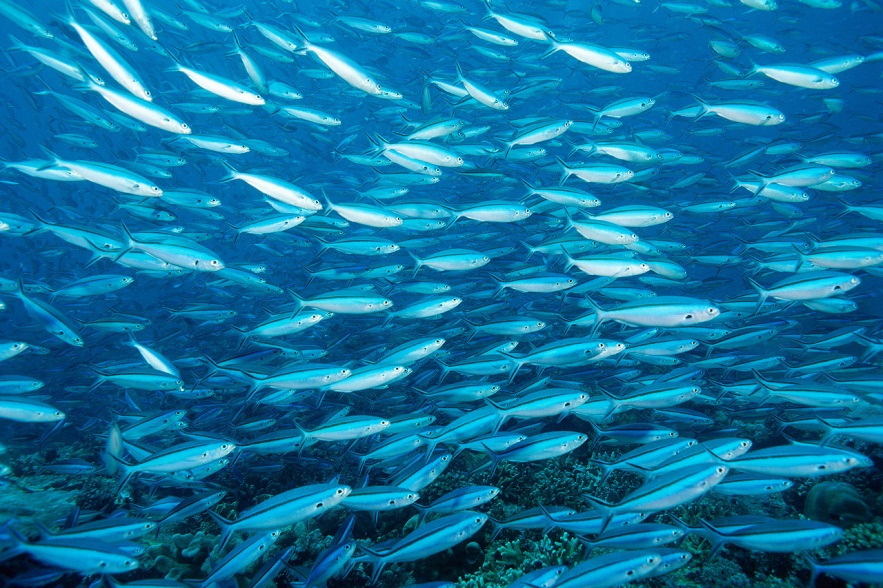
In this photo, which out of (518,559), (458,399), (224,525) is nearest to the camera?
(224,525)

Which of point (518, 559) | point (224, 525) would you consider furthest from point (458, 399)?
point (224, 525)

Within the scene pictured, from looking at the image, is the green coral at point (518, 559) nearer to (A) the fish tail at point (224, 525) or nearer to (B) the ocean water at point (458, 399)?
(B) the ocean water at point (458, 399)

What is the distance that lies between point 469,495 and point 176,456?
2.67 m

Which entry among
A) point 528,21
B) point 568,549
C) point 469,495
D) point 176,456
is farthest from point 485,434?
point 528,21

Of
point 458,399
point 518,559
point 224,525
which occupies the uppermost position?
point 224,525

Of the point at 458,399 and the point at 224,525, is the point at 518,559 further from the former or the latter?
the point at 224,525

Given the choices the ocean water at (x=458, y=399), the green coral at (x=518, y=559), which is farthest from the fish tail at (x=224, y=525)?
the green coral at (x=518, y=559)

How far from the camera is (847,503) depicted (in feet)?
14.6

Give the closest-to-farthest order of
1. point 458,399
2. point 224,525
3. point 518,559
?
point 224,525, point 518,559, point 458,399

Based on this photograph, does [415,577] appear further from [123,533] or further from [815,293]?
[815,293]

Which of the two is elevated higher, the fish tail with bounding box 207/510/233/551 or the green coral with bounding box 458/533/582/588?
the fish tail with bounding box 207/510/233/551

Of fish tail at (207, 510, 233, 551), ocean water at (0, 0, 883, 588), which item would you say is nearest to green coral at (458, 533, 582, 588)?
ocean water at (0, 0, 883, 588)

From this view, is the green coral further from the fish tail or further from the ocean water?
the fish tail

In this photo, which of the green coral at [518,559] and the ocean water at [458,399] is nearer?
the ocean water at [458,399]
